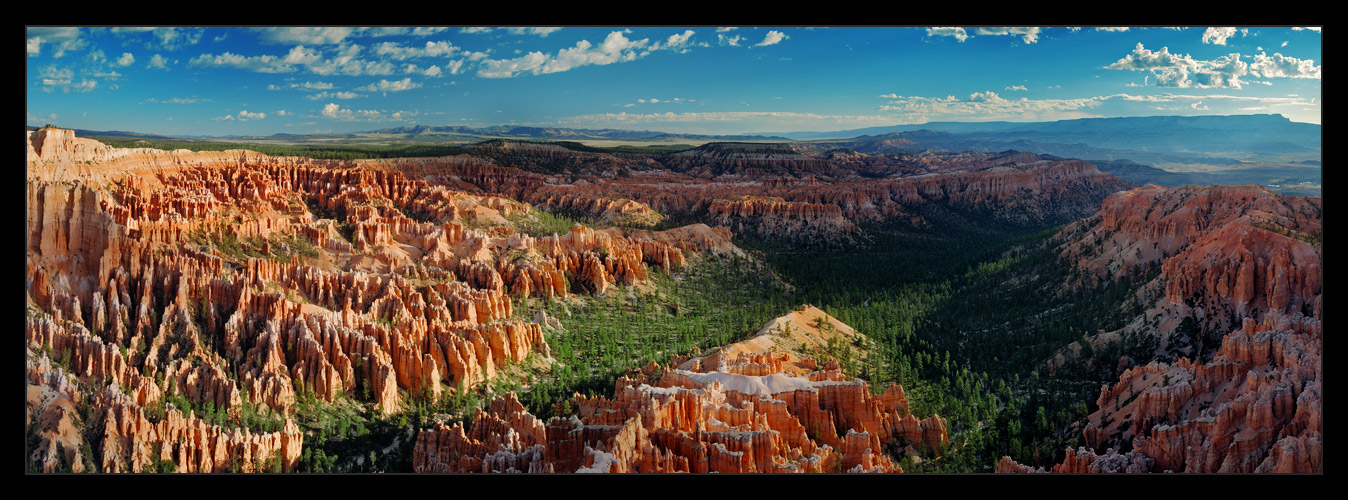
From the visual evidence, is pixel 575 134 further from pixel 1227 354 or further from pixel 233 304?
pixel 1227 354

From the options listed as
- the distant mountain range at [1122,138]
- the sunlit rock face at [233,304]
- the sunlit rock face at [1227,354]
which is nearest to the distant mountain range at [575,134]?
the distant mountain range at [1122,138]

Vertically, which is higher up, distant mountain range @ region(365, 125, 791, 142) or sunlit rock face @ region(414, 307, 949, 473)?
distant mountain range @ region(365, 125, 791, 142)

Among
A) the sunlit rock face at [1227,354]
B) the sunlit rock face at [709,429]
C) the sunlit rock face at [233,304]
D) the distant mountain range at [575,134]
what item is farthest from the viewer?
the distant mountain range at [575,134]

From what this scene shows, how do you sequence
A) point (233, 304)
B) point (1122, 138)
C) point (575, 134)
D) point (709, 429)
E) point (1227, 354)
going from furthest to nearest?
point (1122, 138)
point (575, 134)
point (233, 304)
point (1227, 354)
point (709, 429)

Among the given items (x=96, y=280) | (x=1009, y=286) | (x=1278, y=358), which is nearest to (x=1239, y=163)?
(x=1009, y=286)

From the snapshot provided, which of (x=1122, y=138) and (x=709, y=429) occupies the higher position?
(x=1122, y=138)

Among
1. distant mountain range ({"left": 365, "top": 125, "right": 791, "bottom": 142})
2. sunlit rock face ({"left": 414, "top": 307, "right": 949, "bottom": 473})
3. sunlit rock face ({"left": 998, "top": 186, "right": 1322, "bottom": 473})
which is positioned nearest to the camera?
sunlit rock face ({"left": 414, "top": 307, "right": 949, "bottom": 473})

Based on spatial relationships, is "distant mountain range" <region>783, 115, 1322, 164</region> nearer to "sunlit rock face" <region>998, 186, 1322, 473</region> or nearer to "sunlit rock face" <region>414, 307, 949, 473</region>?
"sunlit rock face" <region>998, 186, 1322, 473</region>

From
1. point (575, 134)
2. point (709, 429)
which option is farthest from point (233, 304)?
point (575, 134)

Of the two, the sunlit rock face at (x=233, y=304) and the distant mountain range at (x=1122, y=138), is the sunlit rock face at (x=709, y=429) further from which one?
the distant mountain range at (x=1122, y=138)

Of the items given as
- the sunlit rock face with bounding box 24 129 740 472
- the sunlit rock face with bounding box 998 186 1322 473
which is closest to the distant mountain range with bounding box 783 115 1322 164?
the sunlit rock face with bounding box 998 186 1322 473

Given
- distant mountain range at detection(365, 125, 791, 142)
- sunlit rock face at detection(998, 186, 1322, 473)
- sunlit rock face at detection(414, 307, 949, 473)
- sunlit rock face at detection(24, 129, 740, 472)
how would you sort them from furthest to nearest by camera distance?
distant mountain range at detection(365, 125, 791, 142), sunlit rock face at detection(24, 129, 740, 472), sunlit rock face at detection(998, 186, 1322, 473), sunlit rock face at detection(414, 307, 949, 473)

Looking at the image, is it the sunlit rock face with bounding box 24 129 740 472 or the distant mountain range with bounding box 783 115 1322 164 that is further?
the distant mountain range with bounding box 783 115 1322 164

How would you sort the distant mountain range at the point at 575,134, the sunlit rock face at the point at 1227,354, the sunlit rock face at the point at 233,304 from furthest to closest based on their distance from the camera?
the distant mountain range at the point at 575,134, the sunlit rock face at the point at 233,304, the sunlit rock face at the point at 1227,354
